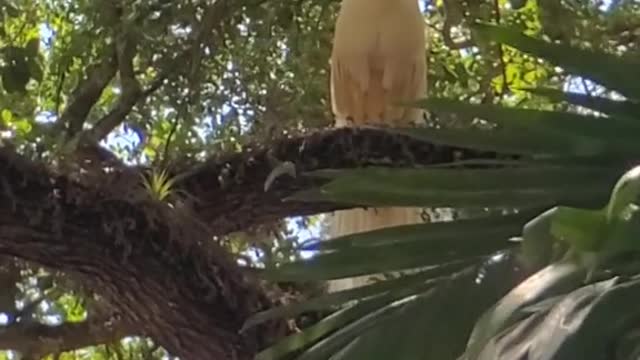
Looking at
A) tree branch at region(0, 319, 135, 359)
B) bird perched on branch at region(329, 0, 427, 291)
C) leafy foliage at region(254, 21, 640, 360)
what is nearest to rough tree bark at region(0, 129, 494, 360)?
tree branch at region(0, 319, 135, 359)

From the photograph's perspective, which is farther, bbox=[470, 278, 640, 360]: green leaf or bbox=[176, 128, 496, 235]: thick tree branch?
bbox=[176, 128, 496, 235]: thick tree branch

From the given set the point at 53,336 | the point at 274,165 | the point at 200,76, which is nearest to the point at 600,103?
the point at 274,165

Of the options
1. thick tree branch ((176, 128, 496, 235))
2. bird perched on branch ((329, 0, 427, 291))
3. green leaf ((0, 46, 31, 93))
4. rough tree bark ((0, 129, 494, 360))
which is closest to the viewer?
rough tree bark ((0, 129, 494, 360))

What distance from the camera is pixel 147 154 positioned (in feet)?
10.1

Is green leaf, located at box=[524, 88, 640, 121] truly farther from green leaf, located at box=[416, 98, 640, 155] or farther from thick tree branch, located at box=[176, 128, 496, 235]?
thick tree branch, located at box=[176, 128, 496, 235]

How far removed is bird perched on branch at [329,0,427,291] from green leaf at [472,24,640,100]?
209 cm

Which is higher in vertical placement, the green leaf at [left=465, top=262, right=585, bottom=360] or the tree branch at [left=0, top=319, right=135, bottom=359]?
the green leaf at [left=465, top=262, right=585, bottom=360]

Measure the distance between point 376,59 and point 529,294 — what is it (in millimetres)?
2610

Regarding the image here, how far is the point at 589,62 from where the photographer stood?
0.79m

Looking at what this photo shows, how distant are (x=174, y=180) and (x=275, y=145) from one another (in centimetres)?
20

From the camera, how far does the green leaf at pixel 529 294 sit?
56 cm

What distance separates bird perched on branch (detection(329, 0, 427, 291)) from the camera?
3004 mm

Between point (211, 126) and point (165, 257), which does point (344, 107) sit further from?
point (165, 257)

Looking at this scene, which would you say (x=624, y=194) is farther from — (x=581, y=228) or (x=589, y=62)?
(x=589, y=62)
